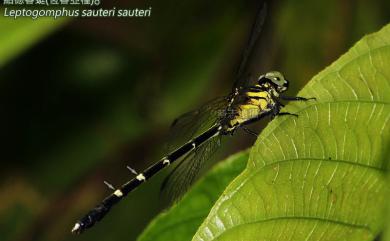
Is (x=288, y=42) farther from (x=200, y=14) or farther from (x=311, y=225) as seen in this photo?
(x=311, y=225)

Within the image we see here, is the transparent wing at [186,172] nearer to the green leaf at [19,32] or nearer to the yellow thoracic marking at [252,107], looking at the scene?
the yellow thoracic marking at [252,107]

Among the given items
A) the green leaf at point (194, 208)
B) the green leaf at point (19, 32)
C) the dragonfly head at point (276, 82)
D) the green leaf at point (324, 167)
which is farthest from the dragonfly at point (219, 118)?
the green leaf at point (324, 167)

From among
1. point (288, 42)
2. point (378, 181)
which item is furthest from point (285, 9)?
point (378, 181)

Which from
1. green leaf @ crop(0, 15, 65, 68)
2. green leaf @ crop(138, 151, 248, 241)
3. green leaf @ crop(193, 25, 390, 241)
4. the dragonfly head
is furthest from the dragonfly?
green leaf @ crop(193, 25, 390, 241)

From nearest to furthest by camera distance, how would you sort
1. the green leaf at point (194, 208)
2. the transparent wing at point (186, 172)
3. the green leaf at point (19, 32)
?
the green leaf at point (194, 208), the green leaf at point (19, 32), the transparent wing at point (186, 172)

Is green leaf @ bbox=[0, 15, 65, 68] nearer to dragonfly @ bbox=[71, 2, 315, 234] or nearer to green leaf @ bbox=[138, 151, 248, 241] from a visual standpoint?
dragonfly @ bbox=[71, 2, 315, 234]
